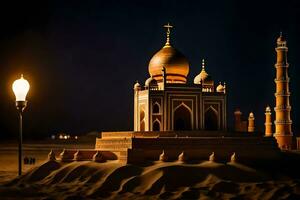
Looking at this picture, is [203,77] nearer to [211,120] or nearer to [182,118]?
[211,120]

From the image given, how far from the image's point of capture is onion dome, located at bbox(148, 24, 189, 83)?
29719 millimetres

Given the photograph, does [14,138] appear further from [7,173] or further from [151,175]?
[151,175]

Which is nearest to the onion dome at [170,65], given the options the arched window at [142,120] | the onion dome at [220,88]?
→ the onion dome at [220,88]

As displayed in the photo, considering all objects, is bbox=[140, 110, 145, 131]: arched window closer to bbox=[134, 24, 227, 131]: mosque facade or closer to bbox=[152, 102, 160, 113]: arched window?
bbox=[134, 24, 227, 131]: mosque facade

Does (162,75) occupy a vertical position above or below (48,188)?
above

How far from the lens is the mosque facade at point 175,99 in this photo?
93.1ft

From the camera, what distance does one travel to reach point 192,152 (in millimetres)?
23984

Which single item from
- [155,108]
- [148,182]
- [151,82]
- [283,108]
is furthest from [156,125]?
[283,108]

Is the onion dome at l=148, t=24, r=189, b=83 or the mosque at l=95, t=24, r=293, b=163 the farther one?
the onion dome at l=148, t=24, r=189, b=83

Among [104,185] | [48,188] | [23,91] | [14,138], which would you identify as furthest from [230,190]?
[14,138]

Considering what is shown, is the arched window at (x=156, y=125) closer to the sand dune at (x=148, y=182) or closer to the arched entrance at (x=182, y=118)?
the arched entrance at (x=182, y=118)

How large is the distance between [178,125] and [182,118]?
483 millimetres

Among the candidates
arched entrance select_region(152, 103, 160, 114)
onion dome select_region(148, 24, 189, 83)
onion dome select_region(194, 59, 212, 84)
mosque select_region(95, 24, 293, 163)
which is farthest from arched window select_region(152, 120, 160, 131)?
onion dome select_region(194, 59, 212, 84)

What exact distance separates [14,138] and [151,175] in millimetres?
47183
